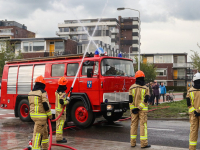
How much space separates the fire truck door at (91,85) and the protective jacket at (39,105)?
4.03 m

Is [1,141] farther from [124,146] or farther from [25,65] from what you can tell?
[25,65]

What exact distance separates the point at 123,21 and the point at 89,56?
8686 cm

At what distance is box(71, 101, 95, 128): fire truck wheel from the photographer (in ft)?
35.2

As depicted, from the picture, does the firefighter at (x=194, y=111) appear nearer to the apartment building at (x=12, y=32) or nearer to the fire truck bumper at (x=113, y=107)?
the fire truck bumper at (x=113, y=107)

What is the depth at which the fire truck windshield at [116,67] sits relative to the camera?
1082 cm

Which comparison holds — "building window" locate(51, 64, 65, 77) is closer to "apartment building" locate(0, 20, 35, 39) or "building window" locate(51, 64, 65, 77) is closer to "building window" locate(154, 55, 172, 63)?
"apartment building" locate(0, 20, 35, 39)

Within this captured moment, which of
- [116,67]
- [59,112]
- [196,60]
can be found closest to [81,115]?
[116,67]

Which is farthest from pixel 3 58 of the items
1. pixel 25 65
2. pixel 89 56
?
pixel 89 56

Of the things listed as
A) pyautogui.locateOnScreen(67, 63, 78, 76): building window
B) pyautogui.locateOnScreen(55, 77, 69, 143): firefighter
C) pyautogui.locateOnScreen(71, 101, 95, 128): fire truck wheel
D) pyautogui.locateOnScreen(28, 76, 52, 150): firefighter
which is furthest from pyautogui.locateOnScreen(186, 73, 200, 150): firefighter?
pyautogui.locateOnScreen(67, 63, 78, 76): building window

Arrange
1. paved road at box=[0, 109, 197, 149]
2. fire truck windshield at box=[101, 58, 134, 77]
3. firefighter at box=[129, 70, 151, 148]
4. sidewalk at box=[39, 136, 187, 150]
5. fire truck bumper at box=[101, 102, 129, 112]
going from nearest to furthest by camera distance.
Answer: sidewalk at box=[39, 136, 187, 150]
firefighter at box=[129, 70, 151, 148]
paved road at box=[0, 109, 197, 149]
fire truck bumper at box=[101, 102, 129, 112]
fire truck windshield at box=[101, 58, 134, 77]

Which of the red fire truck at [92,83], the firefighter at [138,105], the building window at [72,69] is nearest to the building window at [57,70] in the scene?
the red fire truck at [92,83]

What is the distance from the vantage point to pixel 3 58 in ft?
128

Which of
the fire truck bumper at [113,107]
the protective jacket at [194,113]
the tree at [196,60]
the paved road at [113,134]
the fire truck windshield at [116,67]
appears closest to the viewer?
the protective jacket at [194,113]

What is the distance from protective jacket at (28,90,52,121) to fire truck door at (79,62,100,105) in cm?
403
